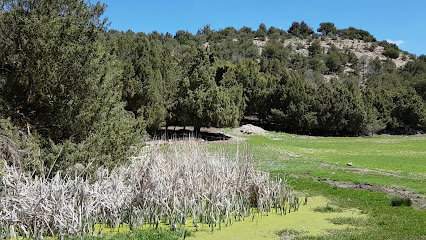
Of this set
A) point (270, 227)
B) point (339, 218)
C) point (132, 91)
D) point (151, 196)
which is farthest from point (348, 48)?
point (151, 196)

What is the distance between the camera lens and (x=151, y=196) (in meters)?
11.2

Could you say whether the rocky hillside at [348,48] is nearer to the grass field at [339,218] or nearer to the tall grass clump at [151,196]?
the grass field at [339,218]

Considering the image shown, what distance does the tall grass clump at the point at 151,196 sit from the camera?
30.9 ft

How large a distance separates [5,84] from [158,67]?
29.1 m

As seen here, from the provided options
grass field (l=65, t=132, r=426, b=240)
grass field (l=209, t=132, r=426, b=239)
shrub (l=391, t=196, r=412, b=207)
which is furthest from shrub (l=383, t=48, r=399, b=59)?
shrub (l=391, t=196, r=412, b=207)

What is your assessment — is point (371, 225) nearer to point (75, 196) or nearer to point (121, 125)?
point (75, 196)

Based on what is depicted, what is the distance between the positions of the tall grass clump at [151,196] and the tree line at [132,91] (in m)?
1.42

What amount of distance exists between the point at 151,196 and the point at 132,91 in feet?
87.4

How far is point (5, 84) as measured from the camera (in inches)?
504

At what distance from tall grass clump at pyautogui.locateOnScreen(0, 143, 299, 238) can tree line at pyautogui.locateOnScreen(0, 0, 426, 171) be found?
1419mm

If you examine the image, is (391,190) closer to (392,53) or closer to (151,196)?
(151,196)

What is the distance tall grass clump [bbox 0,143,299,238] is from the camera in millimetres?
9406

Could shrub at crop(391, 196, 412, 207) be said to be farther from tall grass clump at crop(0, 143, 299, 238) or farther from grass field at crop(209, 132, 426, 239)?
tall grass clump at crop(0, 143, 299, 238)

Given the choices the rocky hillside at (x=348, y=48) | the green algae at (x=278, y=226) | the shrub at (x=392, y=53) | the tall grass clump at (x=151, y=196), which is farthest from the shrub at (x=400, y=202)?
the shrub at (x=392, y=53)
